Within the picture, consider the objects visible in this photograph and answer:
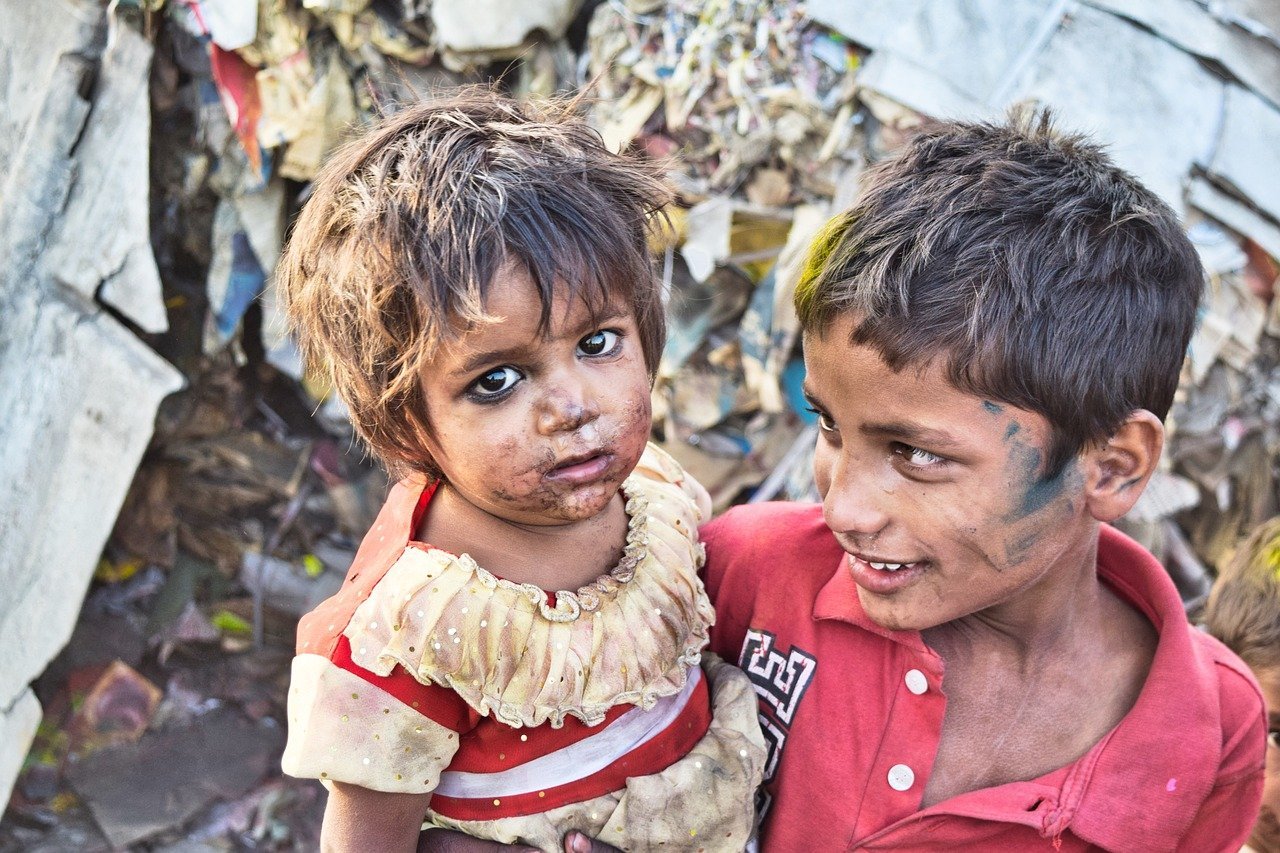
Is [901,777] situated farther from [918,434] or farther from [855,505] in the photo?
[918,434]

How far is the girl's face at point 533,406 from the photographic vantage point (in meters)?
1.30

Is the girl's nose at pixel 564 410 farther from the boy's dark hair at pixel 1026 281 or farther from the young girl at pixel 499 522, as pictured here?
the boy's dark hair at pixel 1026 281

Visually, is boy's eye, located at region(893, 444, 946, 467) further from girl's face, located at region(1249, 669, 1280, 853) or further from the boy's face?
girl's face, located at region(1249, 669, 1280, 853)

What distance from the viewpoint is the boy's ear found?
4.71 feet

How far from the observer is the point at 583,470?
4.54 feet

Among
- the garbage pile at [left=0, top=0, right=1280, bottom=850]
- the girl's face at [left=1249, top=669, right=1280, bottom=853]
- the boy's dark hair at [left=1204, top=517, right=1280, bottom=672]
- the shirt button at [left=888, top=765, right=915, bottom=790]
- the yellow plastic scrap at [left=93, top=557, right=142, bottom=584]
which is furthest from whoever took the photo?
the yellow plastic scrap at [left=93, top=557, right=142, bottom=584]

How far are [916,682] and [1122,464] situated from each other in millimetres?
421

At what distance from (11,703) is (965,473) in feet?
9.29

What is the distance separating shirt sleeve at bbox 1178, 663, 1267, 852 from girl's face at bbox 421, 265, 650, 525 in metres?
0.98

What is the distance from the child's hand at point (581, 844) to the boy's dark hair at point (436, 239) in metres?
0.54

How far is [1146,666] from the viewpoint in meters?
1.63

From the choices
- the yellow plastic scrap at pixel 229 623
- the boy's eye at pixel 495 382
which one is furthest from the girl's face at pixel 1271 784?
the yellow plastic scrap at pixel 229 623

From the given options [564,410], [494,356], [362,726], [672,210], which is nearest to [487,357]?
[494,356]

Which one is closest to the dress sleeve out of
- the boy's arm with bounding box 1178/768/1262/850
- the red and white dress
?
the red and white dress
